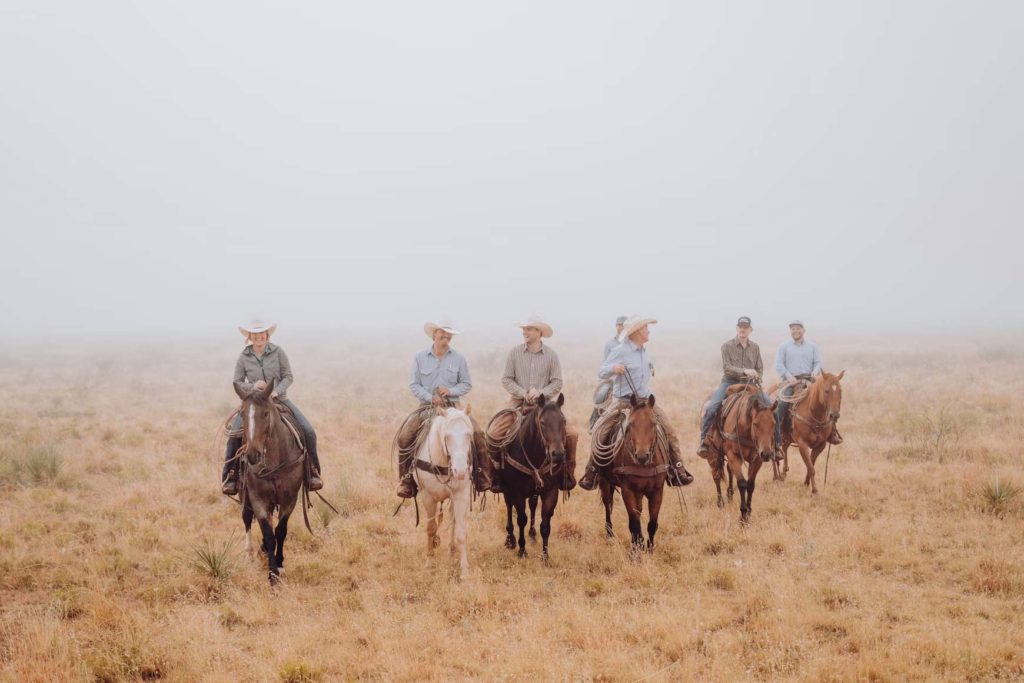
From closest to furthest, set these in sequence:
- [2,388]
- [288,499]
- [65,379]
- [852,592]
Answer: [852,592] → [288,499] → [2,388] → [65,379]

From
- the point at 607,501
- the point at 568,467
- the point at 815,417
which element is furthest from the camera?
the point at 815,417

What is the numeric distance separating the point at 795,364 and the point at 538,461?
6.42m

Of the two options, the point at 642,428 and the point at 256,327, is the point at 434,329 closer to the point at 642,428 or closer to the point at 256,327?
the point at 256,327

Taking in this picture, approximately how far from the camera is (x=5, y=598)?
23.5 ft

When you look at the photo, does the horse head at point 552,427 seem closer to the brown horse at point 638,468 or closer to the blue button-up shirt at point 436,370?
the brown horse at point 638,468

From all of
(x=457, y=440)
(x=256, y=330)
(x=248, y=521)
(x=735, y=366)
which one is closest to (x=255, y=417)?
(x=256, y=330)

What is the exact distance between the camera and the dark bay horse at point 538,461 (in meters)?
7.45

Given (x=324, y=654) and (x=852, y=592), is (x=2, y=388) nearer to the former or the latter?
(x=324, y=654)

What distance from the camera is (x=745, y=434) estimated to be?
392 inches

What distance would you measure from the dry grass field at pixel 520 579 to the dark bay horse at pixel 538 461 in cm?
76

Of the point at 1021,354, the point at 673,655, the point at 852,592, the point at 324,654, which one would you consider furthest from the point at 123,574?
the point at 1021,354

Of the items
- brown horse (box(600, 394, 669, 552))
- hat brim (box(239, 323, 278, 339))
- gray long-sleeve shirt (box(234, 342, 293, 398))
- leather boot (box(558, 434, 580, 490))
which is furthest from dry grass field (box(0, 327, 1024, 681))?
hat brim (box(239, 323, 278, 339))

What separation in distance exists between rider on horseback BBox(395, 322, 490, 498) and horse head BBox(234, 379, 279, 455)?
1992 mm

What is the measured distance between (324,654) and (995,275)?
683ft
